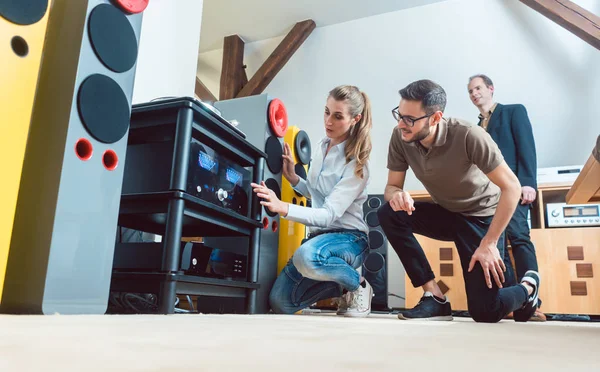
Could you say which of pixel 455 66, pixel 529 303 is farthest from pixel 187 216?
pixel 455 66

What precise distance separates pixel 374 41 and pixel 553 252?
2.16 m

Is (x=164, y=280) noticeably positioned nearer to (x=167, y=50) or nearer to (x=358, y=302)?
(x=358, y=302)

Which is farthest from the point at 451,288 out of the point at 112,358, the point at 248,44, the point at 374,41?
A: the point at 248,44

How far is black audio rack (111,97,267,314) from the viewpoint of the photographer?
1.13 metres

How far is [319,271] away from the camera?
150cm

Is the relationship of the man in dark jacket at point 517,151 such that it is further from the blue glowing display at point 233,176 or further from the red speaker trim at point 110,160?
the red speaker trim at point 110,160

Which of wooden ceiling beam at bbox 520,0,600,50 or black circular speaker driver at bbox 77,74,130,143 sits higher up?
wooden ceiling beam at bbox 520,0,600,50

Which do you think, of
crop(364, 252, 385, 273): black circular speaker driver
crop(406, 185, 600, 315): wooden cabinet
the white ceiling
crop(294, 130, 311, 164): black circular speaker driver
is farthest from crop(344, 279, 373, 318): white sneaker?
the white ceiling

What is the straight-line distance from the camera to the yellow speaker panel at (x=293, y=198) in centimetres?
179

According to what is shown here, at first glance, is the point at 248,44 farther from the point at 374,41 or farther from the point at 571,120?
the point at 571,120

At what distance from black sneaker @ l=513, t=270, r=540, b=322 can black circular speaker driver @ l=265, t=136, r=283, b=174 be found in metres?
0.96

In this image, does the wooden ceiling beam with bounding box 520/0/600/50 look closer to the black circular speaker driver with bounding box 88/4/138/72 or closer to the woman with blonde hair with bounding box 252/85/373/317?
the woman with blonde hair with bounding box 252/85/373/317

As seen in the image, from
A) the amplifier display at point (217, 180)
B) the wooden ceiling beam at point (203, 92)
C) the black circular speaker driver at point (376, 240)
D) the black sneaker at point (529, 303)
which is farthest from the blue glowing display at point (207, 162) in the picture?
the wooden ceiling beam at point (203, 92)

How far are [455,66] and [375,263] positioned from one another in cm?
173
